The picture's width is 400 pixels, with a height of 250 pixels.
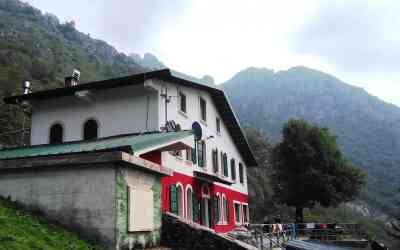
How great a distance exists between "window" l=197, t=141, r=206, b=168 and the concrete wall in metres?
12.7

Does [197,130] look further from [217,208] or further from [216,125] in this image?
[217,208]

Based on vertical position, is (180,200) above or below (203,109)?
below

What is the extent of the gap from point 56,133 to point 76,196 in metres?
11.2

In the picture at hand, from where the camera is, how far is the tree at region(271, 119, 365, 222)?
3419cm

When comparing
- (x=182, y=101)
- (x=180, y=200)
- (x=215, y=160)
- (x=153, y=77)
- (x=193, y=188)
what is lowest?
(x=180, y=200)

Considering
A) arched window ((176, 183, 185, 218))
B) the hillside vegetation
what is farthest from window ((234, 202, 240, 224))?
the hillside vegetation

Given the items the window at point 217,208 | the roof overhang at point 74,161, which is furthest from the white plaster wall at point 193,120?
A: the roof overhang at point 74,161

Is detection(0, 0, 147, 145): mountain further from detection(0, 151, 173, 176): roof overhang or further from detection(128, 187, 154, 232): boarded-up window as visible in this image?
detection(128, 187, 154, 232): boarded-up window

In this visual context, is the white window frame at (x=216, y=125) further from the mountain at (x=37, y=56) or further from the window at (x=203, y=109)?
the mountain at (x=37, y=56)

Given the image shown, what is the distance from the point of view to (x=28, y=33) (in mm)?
82688

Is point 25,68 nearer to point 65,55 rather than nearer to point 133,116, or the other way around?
point 65,55

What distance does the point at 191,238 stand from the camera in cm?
1095

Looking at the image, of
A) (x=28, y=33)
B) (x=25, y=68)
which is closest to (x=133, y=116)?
(x=25, y=68)

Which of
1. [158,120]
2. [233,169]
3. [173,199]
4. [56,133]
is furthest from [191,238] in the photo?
[233,169]
